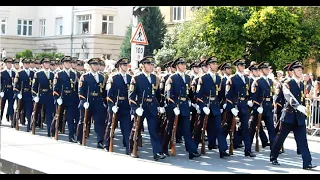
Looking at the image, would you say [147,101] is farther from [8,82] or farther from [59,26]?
[59,26]

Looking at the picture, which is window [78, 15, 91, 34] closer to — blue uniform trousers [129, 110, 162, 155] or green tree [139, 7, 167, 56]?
green tree [139, 7, 167, 56]

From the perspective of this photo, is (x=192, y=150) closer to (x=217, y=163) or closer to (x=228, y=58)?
(x=217, y=163)

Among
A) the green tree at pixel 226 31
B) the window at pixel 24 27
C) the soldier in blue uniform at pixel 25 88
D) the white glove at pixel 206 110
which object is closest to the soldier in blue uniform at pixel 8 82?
the soldier in blue uniform at pixel 25 88

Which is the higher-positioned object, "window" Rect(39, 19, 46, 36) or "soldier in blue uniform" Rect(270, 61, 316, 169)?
"window" Rect(39, 19, 46, 36)

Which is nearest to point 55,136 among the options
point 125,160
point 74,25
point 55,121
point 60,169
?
point 55,121

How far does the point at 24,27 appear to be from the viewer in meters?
45.3

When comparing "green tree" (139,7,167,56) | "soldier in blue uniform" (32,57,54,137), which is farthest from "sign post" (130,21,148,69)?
"green tree" (139,7,167,56)

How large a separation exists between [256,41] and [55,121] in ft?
37.6

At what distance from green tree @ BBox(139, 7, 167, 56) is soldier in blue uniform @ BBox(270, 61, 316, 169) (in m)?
23.7

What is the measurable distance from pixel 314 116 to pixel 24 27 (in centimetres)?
3408

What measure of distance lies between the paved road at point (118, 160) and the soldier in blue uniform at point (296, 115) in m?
0.40

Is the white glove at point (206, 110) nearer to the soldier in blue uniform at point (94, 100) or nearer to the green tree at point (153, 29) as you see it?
the soldier in blue uniform at point (94, 100)

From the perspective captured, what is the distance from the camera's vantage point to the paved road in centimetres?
931

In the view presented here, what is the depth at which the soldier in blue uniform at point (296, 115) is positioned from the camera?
9.60m
